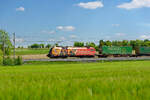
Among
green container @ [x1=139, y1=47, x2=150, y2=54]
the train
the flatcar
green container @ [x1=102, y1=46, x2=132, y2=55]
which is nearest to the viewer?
the flatcar

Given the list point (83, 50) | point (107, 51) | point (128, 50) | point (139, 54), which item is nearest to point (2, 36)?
point (83, 50)

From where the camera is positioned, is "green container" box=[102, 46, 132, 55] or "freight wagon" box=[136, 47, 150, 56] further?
"freight wagon" box=[136, 47, 150, 56]

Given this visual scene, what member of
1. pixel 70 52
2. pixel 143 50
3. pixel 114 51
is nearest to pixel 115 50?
pixel 114 51

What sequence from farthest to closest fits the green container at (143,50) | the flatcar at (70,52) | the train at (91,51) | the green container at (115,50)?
the green container at (143,50) < the green container at (115,50) < the train at (91,51) < the flatcar at (70,52)

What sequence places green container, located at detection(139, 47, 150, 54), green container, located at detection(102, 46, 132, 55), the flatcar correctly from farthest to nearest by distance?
green container, located at detection(139, 47, 150, 54) < green container, located at detection(102, 46, 132, 55) < the flatcar

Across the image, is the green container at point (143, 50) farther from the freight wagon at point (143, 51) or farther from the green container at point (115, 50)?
the green container at point (115, 50)

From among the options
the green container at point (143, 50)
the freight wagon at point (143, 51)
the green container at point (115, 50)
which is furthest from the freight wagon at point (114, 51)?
the green container at point (143, 50)

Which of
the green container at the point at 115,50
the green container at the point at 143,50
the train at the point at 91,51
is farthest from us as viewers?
the green container at the point at 143,50

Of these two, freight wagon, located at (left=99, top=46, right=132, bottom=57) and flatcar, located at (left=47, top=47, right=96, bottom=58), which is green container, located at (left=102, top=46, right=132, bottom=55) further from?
flatcar, located at (left=47, top=47, right=96, bottom=58)

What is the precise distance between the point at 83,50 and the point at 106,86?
5825 cm

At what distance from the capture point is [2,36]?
214 ft

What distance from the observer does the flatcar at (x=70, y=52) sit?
5706 centimetres

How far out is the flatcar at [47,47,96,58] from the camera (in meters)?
57.1

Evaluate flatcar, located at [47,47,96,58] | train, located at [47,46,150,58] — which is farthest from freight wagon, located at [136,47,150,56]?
flatcar, located at [47,47,96,58]
